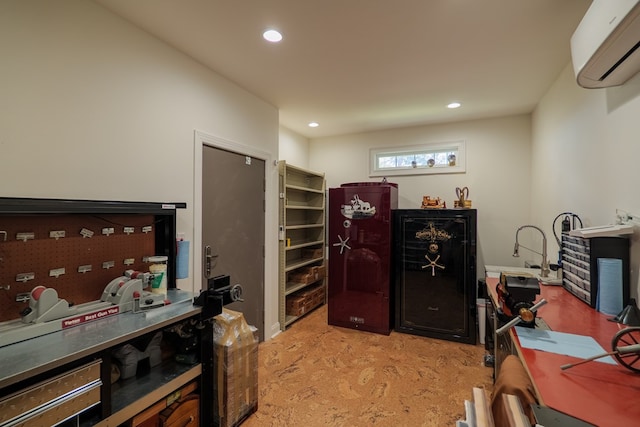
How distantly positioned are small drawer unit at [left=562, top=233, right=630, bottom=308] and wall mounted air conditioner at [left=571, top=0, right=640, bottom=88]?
0.92m

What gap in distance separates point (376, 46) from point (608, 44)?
4.54 feet

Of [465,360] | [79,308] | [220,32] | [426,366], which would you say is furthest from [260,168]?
[465,360]

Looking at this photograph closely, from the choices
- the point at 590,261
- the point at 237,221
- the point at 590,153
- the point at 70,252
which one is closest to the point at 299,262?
the point at 237,221

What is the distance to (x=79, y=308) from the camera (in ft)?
5.19

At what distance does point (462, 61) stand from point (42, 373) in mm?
3315

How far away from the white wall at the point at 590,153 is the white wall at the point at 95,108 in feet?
9.54

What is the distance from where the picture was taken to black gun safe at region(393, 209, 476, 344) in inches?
130

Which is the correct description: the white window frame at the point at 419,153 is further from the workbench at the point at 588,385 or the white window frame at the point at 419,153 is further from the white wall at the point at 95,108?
the workbench at the point at 588,385

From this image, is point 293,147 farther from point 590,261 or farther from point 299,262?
point 590,261

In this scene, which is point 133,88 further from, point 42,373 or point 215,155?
point 42,373

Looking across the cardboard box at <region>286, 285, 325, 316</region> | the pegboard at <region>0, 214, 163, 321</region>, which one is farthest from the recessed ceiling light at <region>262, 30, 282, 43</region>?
the cardboard box at <region>286, 285, 325, 316</region>

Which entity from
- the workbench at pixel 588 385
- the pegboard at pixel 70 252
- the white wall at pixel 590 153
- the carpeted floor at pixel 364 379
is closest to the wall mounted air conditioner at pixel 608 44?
the white wall at pixel 590 153

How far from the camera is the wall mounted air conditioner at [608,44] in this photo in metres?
1.24

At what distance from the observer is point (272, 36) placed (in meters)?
2.14
